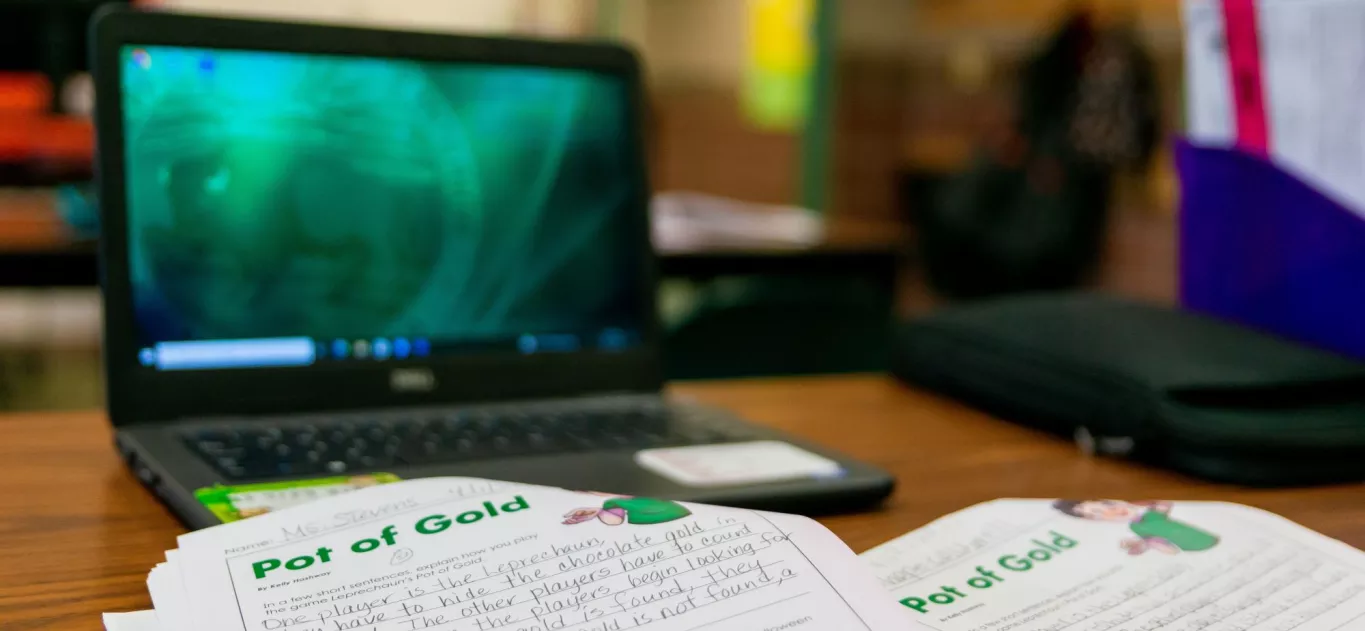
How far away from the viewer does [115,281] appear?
0.70 meters

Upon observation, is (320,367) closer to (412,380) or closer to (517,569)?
(412,380)

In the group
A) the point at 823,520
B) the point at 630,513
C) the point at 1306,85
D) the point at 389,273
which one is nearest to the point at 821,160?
the point at 1306,85

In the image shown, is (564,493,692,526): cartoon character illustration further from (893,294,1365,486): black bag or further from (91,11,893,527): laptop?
(893,294,1365,486): black bag

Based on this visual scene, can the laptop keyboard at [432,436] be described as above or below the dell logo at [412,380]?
below

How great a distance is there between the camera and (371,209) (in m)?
0.79

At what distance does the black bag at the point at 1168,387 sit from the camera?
719mm

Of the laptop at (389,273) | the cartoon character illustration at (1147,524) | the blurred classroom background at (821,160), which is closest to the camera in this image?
the cartoon character illustration at (1147,524)

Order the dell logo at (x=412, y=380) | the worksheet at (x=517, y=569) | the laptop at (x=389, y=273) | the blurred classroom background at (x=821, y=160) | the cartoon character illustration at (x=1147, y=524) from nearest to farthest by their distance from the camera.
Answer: the worksheet at (x=517, y=569)
the cartoon character illustration at (x=1147, y=524)
the laptop at (x=389, y=273)
the dell logo at (x=412, y=380)
the blurred classroom background at (x=821, y=160)

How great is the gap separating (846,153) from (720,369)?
327cm

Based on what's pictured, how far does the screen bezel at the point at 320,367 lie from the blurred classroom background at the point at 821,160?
0.16ft

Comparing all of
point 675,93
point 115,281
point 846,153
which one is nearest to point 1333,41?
point 115,281

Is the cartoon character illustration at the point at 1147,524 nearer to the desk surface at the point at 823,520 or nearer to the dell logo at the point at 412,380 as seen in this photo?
the desk surface at the point at 823,520

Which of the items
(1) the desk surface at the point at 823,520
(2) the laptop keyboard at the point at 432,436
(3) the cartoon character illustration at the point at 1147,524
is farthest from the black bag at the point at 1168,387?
(2) the laptop keyboard at the point at 432,436

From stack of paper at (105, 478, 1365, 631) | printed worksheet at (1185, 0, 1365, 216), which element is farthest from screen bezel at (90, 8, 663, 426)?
printed worksheet at (1185, 0, 1365, 216)
